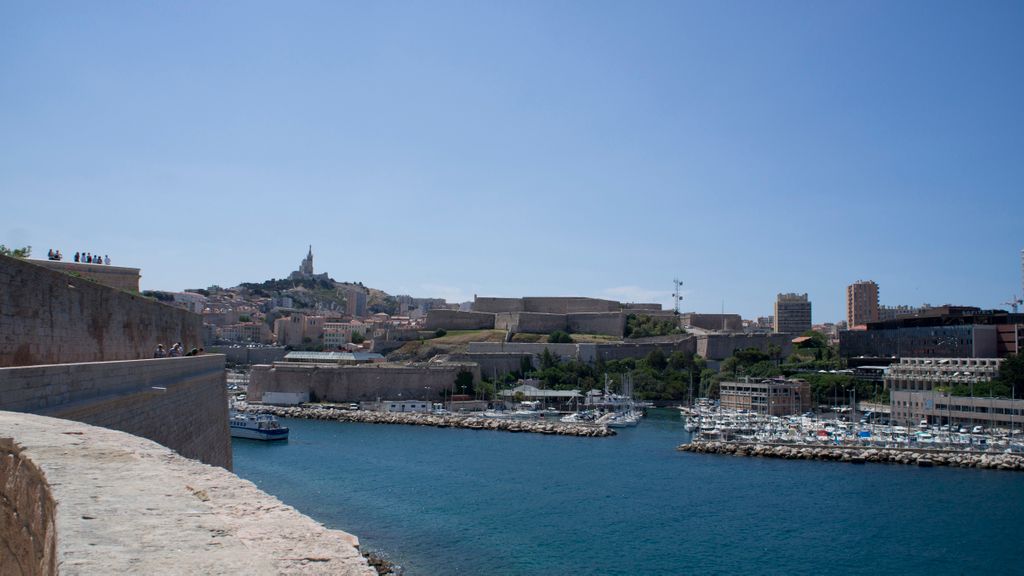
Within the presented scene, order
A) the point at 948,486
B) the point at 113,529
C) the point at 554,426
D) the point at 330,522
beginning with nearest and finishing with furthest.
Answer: the point at 113,529, the point at 330,522, the point at 948,486, the point at 554,426

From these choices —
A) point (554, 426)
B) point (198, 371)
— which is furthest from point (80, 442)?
point (554, 426)

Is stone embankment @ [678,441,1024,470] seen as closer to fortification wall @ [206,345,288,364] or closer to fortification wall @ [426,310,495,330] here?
fortification wall @ [426,310,495,330]

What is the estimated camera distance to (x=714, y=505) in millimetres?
15062

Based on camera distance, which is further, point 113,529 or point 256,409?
point 256,409

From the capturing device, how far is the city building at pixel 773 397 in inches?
1172

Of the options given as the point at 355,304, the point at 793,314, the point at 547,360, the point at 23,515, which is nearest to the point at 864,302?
the point at 793,314

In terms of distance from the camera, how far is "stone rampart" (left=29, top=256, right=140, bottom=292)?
1206 cm

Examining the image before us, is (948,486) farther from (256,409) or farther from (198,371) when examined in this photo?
(256,409)

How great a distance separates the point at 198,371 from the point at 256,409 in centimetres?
2211

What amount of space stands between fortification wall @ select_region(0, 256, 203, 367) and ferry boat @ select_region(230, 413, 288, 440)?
13.9 metres

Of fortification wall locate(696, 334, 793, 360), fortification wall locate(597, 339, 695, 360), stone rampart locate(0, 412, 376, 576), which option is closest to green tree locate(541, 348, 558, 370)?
fortification wall locate(597, 339, 695, 360)

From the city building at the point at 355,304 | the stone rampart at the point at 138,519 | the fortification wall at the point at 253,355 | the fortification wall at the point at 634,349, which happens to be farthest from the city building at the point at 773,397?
the city building at the point at 355,304

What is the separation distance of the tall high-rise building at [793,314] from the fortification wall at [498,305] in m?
34.9

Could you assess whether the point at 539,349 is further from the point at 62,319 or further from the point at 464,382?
the point at 62,319
